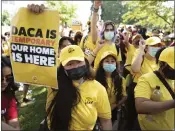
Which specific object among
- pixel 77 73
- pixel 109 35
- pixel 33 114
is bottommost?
pixel 33 114

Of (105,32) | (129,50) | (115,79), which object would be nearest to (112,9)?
(129,50)

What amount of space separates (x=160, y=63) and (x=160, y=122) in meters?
0.51

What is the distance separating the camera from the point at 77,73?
2748 mm

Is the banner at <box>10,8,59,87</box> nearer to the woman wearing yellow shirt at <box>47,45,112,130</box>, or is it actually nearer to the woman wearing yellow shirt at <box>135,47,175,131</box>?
the woman wearing yellow shirt at <box>47,45,112,130</box>

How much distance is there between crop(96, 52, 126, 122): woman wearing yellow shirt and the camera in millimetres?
3764

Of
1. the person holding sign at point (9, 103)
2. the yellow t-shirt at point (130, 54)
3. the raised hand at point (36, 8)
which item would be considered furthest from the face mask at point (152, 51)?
the person holding sign at point (9, 103)

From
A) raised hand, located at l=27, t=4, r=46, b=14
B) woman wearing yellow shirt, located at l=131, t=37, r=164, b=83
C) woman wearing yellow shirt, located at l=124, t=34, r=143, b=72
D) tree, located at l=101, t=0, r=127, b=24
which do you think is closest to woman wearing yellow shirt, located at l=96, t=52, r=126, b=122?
woman wearing yellow shirt, located at l=131, t=37, r=164, b=83

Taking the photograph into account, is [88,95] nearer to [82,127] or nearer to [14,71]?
[82,127]

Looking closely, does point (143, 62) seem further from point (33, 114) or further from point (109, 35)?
point (33, 114)

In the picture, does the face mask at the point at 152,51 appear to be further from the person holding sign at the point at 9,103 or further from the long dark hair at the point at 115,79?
the person holding sign at the point at 9,103

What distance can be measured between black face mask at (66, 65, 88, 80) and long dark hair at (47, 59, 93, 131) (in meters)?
0.04

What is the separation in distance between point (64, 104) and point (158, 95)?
31.0 inches

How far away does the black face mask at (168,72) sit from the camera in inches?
106

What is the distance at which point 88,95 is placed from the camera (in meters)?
2.63
